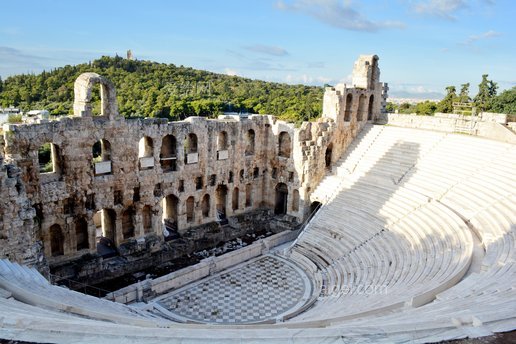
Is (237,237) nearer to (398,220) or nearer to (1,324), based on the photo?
(398,220)

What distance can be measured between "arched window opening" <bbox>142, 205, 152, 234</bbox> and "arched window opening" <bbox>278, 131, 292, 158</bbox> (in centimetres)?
972

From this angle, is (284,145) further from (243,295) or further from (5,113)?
(5,113)

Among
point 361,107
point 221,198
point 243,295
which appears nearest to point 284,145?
point 221,198

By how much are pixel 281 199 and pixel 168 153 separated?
8.77 meters

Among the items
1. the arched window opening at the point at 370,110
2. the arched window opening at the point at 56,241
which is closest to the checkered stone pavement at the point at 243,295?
the arched window opening at the point at 56,241

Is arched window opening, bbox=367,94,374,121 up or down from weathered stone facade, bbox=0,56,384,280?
up

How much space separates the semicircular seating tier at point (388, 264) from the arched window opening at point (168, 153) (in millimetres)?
8001

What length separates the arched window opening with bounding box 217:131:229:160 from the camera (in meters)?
24.7

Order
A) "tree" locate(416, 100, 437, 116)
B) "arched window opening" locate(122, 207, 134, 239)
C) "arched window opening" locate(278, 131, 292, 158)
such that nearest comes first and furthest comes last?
"arched window opening" locate(122, 207, 134, 239) < "arched window opening" locate(278, 131, 292, 158) < "tree" locate(416, 100, 437, 116)

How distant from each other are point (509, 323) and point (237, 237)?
18.4m

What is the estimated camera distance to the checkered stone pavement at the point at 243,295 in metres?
17.4

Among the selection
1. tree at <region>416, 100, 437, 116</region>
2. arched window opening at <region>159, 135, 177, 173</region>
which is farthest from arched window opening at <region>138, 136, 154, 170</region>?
tree at <region>416, 100, 437, 116</region>

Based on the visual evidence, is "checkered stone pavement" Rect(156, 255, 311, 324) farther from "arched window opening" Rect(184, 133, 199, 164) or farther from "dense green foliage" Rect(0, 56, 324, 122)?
"dense green foliage" Rect(0, 56, 324, 122)

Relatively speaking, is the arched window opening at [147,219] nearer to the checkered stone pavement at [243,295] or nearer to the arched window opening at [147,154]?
the arched window opening at [147,154]
